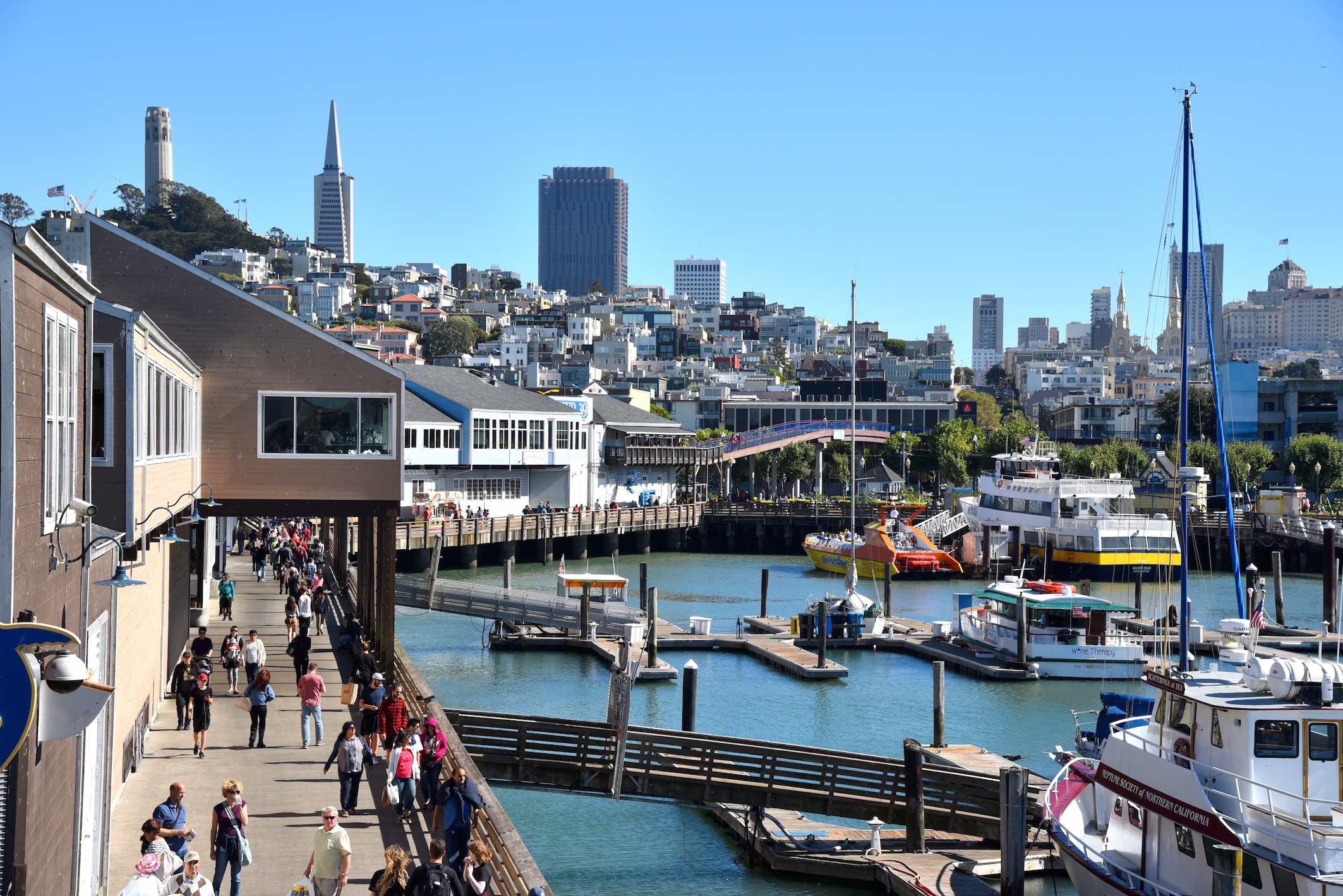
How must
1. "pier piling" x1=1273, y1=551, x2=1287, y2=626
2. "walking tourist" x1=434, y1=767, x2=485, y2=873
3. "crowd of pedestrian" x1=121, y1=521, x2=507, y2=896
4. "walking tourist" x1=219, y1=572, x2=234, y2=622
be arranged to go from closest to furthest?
"crowd of pedestrian" x1=121, y1=521, x2=507, y2=896
"walking tourist" x1=434, y1=767, x2=485, y2=873
"walking tourist" x1=219, y1=572, x2=234, y2=622
"pier piling" x1=1273, y1=551, x2=1287, y2=626

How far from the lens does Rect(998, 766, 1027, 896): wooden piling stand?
18.0 metres

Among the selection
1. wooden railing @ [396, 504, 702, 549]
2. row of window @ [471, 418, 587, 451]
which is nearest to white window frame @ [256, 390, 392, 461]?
wooden railing @ [396, 504, 702, 549]

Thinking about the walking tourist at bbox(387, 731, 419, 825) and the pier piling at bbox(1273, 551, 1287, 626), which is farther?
the pier piling at bbox(1273, 551, 1287, 626)

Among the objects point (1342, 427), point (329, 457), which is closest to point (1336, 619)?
point (329, 457)

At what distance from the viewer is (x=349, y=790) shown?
16.2 metres

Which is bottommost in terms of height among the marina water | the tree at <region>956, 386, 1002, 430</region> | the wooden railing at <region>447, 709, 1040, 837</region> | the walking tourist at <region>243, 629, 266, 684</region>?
the marina water

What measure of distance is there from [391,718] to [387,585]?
7.20 metres

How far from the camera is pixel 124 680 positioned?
1730 centimetres

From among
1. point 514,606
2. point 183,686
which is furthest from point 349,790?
point 514,606

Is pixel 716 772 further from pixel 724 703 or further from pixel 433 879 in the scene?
pixel 724 703

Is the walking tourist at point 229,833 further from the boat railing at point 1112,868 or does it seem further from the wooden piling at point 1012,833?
the boat railing at point 1112,868

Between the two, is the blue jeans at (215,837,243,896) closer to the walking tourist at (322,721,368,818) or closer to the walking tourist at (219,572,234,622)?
the walking tourist at (322,721,368,818)

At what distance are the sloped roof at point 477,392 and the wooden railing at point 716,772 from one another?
4679 centimetres

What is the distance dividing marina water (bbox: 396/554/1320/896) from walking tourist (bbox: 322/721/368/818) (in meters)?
5.44
